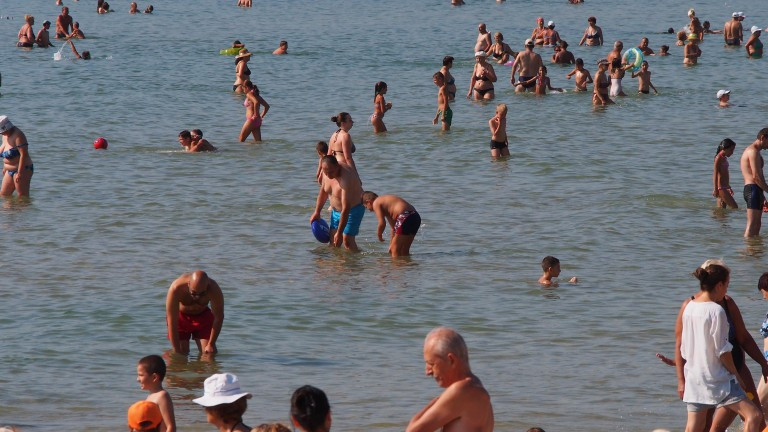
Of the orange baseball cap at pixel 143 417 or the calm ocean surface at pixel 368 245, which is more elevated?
the orange baseball cap at pixel 143 417

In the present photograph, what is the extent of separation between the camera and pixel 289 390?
966 centimetres

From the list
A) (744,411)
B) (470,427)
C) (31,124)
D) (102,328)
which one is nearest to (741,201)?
(102,328)

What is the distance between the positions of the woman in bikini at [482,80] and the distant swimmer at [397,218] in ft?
42.7

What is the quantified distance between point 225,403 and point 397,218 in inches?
332

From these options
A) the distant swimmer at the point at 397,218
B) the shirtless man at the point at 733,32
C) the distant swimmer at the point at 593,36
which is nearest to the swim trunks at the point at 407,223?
the distant swimmer at the point at 397,218

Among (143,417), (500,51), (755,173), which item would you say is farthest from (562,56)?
(143,417)

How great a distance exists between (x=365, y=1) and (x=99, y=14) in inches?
482

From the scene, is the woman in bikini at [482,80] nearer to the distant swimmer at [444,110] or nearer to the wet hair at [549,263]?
the distant swimmer at [444,110]

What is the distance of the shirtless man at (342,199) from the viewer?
13279 mm

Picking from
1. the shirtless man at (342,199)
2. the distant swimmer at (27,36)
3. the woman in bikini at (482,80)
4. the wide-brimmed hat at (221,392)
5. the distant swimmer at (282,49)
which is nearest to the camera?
the wide-brimmed hat at (221,392)

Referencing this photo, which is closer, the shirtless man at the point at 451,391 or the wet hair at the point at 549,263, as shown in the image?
the shirtless man at the point at 451,391

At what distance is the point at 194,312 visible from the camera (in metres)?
9.78

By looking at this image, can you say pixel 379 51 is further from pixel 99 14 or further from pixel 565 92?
pixel 99 14

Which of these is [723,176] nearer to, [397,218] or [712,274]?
[397,218]
